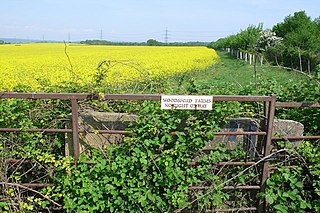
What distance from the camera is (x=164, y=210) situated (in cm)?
320

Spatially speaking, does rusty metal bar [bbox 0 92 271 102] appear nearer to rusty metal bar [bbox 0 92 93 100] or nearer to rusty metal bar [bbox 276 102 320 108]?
rusty metal bar [bbox 0 92 93 100]

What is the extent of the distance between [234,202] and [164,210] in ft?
2.77

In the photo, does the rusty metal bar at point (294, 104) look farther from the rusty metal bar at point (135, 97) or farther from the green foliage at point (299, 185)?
the rusty metal bar at point (135, 97)

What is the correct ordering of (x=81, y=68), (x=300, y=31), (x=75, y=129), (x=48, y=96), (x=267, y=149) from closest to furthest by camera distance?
(x=48, y=96) < (x=75, y=129) < (x=267, y=149) < (x=81, y=68) < (x=300, y=31)

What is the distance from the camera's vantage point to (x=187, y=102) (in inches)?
121

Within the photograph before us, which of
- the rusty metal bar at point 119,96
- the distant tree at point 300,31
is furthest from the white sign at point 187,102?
the distant tree at point 300,31

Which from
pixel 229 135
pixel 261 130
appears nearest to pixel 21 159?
pixel 229 135

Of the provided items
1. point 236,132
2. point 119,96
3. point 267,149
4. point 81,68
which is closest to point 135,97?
point 119,96

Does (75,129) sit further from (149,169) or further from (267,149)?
(267,149)

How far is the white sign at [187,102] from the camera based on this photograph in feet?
10.0

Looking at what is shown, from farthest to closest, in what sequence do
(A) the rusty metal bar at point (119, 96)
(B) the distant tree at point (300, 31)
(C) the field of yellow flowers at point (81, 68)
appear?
(B) the distant tree at point (300, 31), (C) the field of yellow flowers at point (81, 68), (A) the rusty metal bar at point (119, 96)

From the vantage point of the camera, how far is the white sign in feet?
10.0

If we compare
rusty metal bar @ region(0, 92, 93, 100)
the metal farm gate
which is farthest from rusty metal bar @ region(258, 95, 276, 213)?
rusty metal bar @ region(0, 92, 93, 100)

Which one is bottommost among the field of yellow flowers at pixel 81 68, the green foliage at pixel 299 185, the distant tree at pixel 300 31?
the green foliage at pixel 299 185
